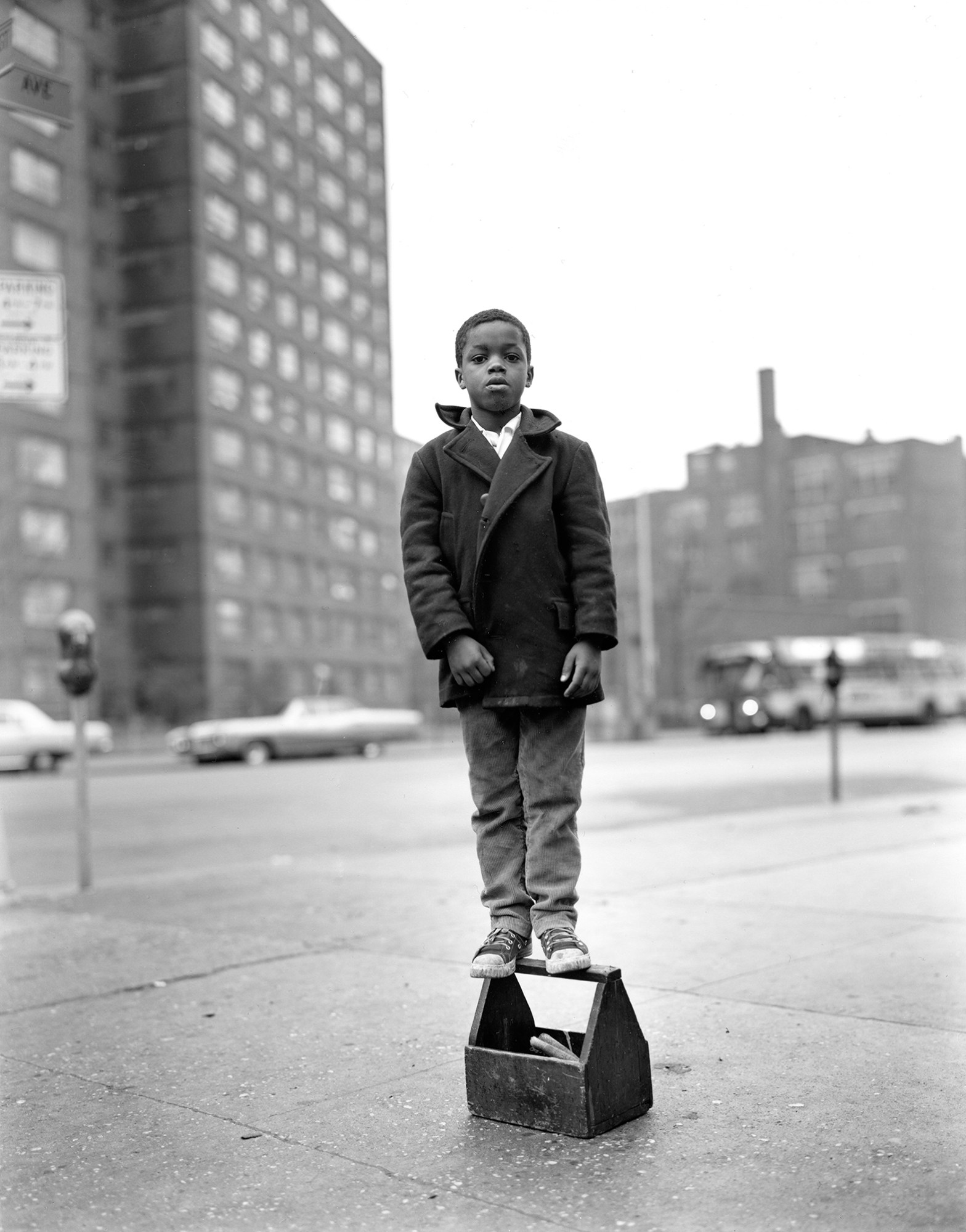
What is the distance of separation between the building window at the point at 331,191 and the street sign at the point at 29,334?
605 cm

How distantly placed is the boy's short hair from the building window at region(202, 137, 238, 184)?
1299 centimetres

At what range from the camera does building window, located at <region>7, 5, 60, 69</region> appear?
6.74 m

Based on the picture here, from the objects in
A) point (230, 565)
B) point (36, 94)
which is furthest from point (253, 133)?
point (230, 565)

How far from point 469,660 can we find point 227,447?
152 ft

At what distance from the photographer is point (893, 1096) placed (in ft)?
9.43

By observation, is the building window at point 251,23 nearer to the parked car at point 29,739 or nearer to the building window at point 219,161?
the building window at point 219,161

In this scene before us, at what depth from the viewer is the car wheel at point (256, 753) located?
26.9 meters

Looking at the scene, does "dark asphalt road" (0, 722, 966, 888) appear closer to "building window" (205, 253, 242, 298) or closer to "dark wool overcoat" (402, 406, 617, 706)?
"dark wool overcoat" (402, 406, 617, 706)

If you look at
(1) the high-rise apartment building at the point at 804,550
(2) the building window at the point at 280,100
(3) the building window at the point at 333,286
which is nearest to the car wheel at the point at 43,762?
(3) the building window at the point at 333,286

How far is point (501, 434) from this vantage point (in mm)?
2953

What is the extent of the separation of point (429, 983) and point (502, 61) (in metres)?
3.07

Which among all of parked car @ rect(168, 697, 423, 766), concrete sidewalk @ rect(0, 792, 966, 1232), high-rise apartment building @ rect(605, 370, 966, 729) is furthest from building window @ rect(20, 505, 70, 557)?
concrete sidewalk @ rect(0, 792, 966, 1232)

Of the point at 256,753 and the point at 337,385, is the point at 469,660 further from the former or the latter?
the point at 256,753

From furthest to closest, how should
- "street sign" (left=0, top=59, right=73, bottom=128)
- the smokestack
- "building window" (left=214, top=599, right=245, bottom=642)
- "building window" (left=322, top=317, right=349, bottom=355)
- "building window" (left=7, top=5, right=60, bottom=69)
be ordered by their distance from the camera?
"building window" (left=214, top=599, right=245, bottom=642)
"building window" (left=322, top=317, right=349, bottom=355)
"building window" (left=7, top=5, right=60, bottom=69)
"street sign" (left=0, top=59, right=73, bottom=128)
the smokestack
